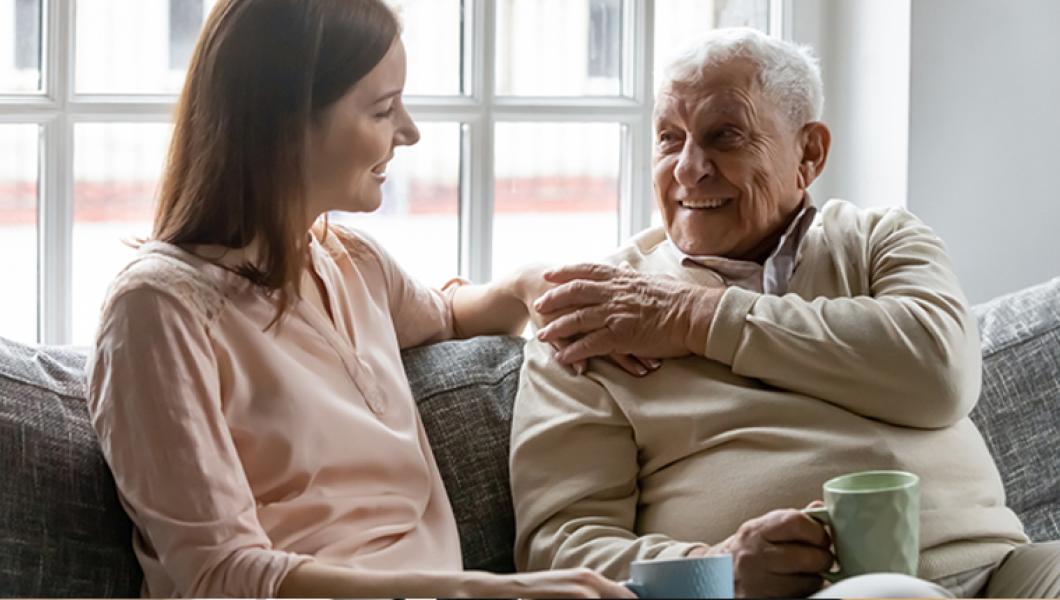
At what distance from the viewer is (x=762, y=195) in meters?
2.22

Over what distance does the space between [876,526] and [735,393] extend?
496 mm

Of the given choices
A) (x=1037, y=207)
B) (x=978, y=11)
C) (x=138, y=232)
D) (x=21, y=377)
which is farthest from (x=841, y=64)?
(x=21, y=377)

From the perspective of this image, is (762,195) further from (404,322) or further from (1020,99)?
(1020,99)

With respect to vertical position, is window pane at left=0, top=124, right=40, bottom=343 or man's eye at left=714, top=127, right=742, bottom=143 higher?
man's eye at left=714, top=127, right=742, bottom=143

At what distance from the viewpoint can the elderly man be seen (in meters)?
2.01

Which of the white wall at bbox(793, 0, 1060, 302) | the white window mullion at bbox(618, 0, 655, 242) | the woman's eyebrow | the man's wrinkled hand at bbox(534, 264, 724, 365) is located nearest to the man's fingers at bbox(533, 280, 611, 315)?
the man's wrinkled hand at bbox(534, 264, 724, 365)

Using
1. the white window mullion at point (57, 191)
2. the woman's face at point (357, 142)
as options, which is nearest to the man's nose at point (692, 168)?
the woman's face at point (357, 142)

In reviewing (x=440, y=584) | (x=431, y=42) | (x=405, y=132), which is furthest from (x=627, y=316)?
(x=431, y=42)

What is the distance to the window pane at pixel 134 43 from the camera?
8.50 ft

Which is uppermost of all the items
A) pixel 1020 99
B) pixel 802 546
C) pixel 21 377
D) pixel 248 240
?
pixel 1020 99

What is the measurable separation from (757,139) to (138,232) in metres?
1.13

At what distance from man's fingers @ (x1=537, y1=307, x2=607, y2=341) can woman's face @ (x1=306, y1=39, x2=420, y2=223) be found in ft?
1.07

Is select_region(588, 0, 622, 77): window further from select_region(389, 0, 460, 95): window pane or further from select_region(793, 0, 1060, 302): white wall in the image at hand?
select_region(793, 0, 1060, 302): white wall

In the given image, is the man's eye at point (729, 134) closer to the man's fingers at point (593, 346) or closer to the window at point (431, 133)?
the man's fingers at point (593, 346)
